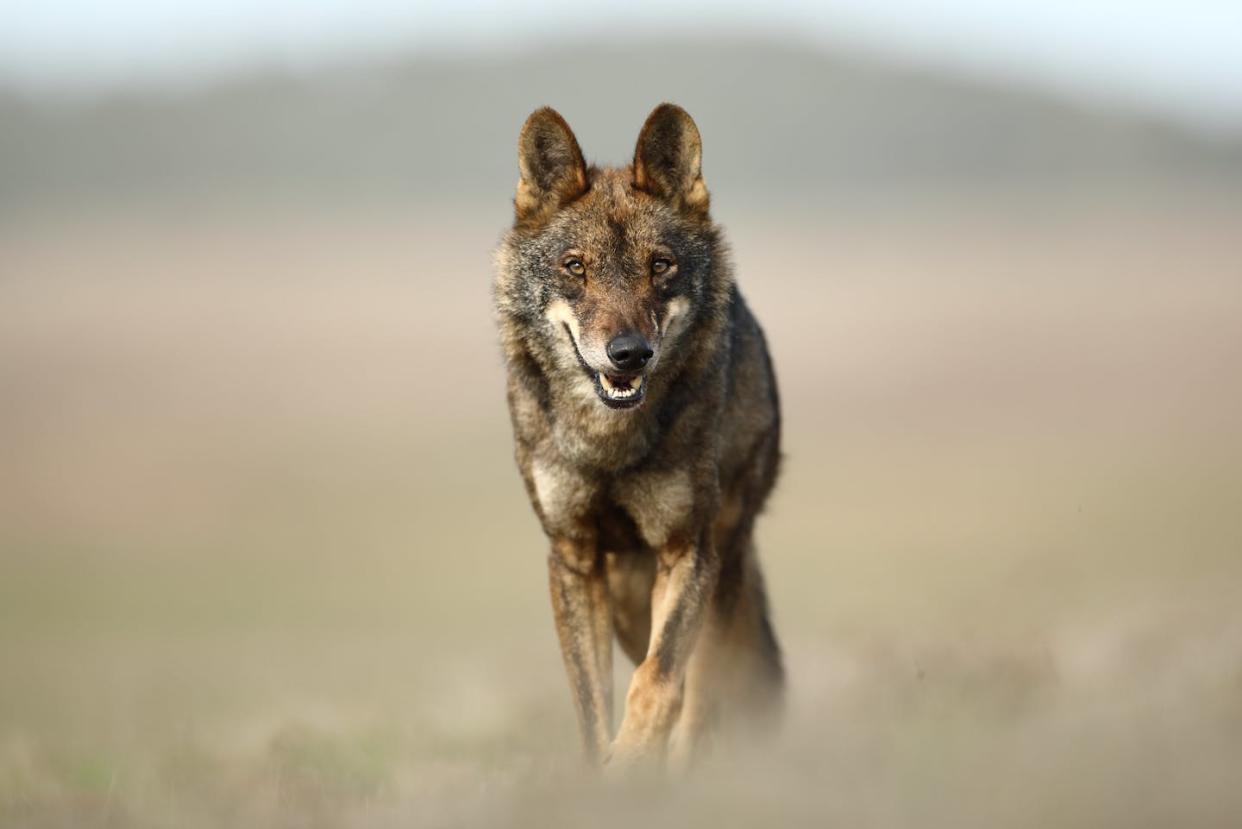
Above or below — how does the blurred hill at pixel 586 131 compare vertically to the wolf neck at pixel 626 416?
above

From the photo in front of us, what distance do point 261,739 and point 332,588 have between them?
1998cm

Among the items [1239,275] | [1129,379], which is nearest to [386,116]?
[1239,275]

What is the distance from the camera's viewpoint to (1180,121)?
123 meters

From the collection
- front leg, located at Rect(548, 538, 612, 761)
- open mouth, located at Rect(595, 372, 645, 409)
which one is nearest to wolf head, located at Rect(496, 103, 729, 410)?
open mouth, located at Rect(595, 372, 645, 409)

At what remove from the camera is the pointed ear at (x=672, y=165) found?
27.7 feet

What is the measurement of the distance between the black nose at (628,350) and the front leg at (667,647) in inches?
38.7

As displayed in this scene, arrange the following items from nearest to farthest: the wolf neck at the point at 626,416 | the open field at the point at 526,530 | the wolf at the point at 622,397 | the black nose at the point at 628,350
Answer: the open field at the point at 526,530
the black nose at the point at 628,350
the wolf at the point at 622,397
the wolf neck at the point at 626,416

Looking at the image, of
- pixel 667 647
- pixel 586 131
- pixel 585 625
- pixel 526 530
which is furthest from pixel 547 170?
pixel 586 131

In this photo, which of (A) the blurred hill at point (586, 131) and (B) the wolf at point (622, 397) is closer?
(B) the wolf at point (622, 397)

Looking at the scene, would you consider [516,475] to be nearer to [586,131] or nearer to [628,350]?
[628,350]

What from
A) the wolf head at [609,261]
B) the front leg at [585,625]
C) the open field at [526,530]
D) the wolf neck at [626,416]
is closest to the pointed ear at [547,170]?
the wolf head at [609,261]

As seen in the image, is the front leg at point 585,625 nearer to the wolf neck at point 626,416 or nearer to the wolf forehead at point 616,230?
the wolf neck at point 626,416

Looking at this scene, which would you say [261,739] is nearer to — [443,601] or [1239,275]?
[443,601]

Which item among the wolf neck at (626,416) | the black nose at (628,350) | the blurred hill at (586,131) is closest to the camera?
the black nose at (628,350)
